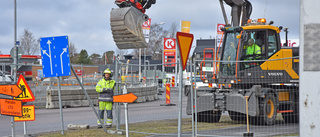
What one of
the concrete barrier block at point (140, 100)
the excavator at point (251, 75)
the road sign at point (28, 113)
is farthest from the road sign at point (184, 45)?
the concrete barrier block at point (140, 100)

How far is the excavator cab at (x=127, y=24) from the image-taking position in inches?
398

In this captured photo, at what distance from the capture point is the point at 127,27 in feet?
33.2

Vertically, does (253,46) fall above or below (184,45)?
above

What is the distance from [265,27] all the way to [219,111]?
3.29m

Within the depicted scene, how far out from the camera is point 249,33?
48.7ft

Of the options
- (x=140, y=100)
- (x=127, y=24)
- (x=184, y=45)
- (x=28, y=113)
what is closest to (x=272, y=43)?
(x=127, y=24)

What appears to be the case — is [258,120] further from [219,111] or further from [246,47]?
[246,47]

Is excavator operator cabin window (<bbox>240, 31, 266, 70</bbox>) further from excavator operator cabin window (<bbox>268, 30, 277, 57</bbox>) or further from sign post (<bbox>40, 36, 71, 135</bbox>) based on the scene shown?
sign post (<bbox>40, 36, 71, 135</bbox>)

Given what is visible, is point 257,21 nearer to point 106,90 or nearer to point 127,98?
point 106,90

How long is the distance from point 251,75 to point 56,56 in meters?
6.50

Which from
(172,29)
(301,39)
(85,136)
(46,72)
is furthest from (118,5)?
(172,29)

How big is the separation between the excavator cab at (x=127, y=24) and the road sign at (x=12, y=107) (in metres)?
2.61

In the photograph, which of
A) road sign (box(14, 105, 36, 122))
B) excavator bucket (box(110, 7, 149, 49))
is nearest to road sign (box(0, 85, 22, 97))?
road sign (box(14, 105, 36, 122))

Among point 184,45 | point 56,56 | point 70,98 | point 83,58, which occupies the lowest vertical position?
point 70,98
